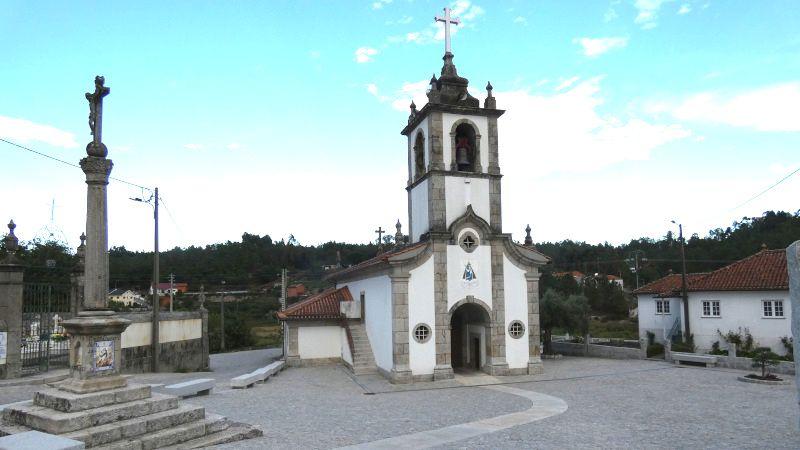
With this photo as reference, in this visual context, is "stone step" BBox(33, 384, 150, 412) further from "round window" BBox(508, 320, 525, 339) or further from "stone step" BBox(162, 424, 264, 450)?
"round window" BBox(508, 320, 525, 339)

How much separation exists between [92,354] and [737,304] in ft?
94.7

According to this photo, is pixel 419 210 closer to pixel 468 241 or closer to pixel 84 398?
pixel 468 241

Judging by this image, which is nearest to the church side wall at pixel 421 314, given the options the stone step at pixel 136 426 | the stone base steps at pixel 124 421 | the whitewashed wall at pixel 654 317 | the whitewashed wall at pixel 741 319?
the stone base steps at pixel 124 421

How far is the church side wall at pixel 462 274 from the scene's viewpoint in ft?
69.6

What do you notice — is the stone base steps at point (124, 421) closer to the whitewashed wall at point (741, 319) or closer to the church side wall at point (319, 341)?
the church side wall at point (319, 341)

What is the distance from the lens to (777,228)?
5669 centimetres

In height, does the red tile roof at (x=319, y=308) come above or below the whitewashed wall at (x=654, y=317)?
above

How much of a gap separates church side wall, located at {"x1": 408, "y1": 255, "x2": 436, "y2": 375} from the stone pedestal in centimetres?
1127

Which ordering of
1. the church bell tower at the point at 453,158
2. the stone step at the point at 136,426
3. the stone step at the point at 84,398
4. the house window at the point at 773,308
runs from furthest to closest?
the house window at the point at 773,308 → the church bell tower at the point at 453,158 → the stone step at the point at 84,398 → the stone step at the point at 136,426

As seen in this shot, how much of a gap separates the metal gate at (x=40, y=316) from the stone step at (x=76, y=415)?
8823 mm

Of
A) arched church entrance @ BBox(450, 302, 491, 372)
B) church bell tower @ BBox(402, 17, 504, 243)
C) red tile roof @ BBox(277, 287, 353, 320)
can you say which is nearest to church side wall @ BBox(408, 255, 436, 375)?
arched church entrance @ BBox(450, 302, 491, 372)

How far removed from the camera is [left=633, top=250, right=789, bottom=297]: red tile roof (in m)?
26.7

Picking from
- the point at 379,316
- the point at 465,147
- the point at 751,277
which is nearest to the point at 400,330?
the point at 379,316

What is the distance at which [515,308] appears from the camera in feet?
72.3
